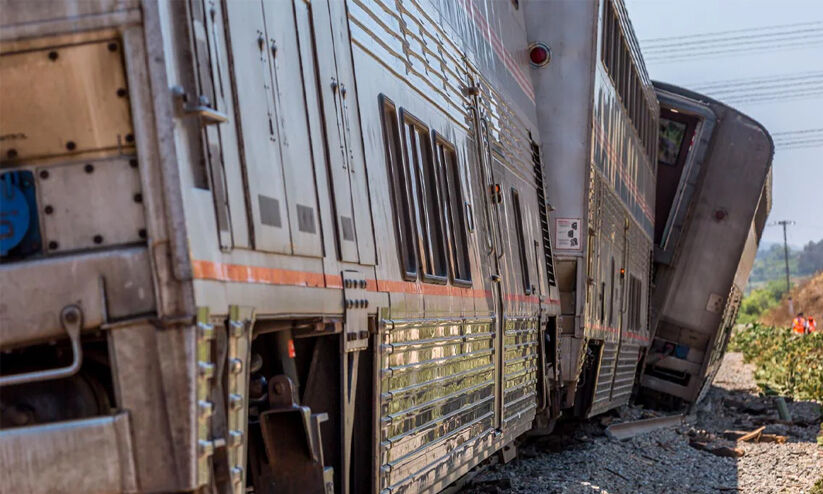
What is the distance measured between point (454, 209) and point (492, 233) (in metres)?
1.19

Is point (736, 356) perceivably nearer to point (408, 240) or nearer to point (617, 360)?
point (617, 360)

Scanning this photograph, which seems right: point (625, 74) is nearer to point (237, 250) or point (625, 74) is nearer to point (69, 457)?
point (237, 250)

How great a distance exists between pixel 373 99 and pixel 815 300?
84.6 m

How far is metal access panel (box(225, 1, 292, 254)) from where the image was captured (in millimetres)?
3906

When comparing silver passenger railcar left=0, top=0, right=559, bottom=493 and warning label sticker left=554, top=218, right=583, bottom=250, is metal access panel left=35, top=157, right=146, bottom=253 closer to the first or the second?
silver passenger railcar left=0, top=0, right=559, bottom=493

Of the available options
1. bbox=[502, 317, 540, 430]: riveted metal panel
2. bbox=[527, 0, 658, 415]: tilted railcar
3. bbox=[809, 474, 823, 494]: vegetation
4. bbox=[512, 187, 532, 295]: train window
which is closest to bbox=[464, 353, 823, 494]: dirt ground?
bbox=[527, 0, 658, 415]: tilted railcar

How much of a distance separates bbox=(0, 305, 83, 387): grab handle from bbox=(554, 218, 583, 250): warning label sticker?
900 centimetres

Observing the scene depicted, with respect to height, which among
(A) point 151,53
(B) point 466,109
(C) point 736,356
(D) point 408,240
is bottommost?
(C) point 736,356

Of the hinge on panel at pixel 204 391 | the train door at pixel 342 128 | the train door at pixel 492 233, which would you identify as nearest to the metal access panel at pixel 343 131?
the train door at pixel 342 128

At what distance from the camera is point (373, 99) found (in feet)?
18.2

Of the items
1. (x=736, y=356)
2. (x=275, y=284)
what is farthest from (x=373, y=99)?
(x=736, y=356)

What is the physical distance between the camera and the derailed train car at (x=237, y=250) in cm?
335

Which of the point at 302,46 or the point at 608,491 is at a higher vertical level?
the point at 302,46

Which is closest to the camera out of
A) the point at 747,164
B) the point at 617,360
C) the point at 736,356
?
the point at 617,360
